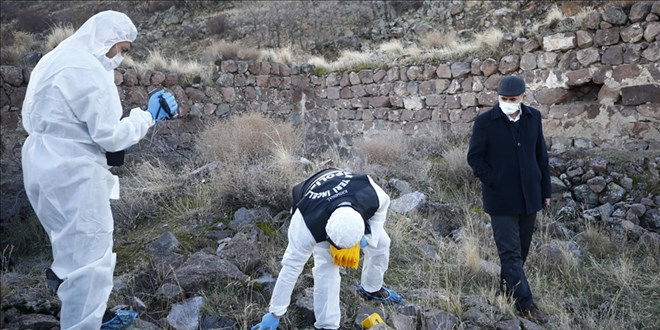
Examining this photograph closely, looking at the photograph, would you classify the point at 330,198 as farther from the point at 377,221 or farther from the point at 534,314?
the point at 534,314

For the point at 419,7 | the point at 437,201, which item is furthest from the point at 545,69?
the point at 419,7

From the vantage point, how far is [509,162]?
4004 millimetres

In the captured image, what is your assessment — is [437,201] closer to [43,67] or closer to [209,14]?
[43,67]

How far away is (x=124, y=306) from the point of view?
3.69m

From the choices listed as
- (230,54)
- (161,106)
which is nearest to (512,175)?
(161,106)

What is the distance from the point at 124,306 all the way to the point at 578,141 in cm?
662

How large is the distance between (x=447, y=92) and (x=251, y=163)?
4.56 meters

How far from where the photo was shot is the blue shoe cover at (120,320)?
129 inches

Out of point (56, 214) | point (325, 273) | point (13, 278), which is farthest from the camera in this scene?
point (13, 278)

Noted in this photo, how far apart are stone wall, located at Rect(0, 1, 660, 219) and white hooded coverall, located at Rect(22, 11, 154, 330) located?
3726mm

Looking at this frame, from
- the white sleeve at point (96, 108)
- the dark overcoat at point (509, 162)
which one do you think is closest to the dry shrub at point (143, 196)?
the white sleeve at point (96, 108)

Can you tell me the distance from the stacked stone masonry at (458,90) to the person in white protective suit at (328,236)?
5303mm

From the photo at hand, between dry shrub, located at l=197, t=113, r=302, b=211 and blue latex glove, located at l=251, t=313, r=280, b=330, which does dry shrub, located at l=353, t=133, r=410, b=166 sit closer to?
dry shrub, located at l=197, t=113, r=302, b=211

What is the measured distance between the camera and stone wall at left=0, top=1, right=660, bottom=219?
717 centimetres
